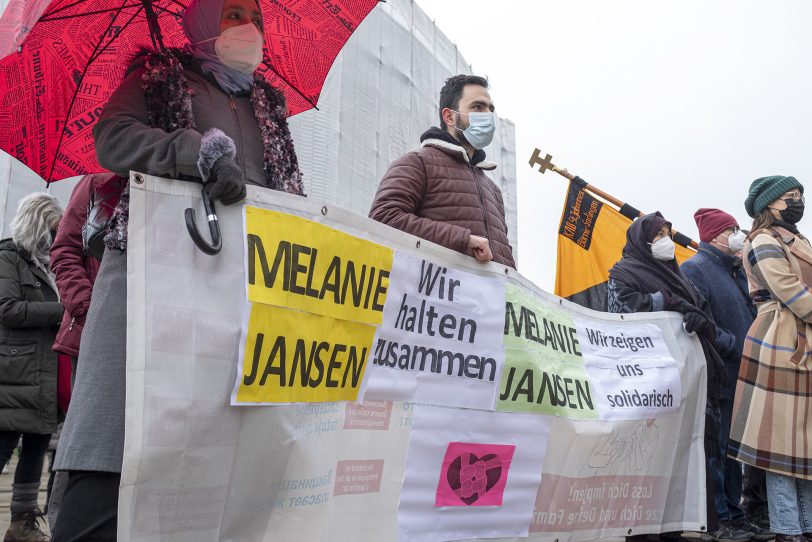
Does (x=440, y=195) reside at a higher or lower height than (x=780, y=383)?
higher

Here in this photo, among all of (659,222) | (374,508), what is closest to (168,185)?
(374,508)

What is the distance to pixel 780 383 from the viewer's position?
4.30m

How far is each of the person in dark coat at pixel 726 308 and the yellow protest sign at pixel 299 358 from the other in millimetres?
2908

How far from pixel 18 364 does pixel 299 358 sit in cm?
247

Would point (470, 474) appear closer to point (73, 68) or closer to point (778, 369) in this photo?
point (73, 68)

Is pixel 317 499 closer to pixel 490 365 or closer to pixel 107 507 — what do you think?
pixel 107 507

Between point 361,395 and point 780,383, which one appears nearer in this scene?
point 361,395

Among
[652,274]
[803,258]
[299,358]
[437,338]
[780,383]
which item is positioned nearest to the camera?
[299,358]

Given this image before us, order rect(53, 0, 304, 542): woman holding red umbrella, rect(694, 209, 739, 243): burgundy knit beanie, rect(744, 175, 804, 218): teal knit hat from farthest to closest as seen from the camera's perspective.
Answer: rect(694, 209, 739, 243): burgundy knit beanie < rect(744, 175, 804, 218): teal knit hat < rect(53, 0, 304, 542): woman holding red umbrella

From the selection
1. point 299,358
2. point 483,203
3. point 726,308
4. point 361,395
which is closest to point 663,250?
point 726,308

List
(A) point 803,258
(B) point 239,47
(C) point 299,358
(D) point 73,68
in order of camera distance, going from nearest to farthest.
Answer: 1. (C) point 299,358
2. (B) point 239,47
3. (D) point 73,68
4. (A) point 803,258

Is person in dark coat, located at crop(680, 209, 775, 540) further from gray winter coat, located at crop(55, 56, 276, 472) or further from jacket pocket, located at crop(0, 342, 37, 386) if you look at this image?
jacket pocket, located at crop(0, 342, 37, 386)

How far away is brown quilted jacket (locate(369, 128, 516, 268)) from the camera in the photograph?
3482 mm

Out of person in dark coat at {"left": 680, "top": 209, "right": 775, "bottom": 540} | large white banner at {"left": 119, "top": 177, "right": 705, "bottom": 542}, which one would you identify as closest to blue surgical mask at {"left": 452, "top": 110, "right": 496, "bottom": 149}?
large white banner at {"left": 119, "top": 177, "right": 705, "bottom": 542}
